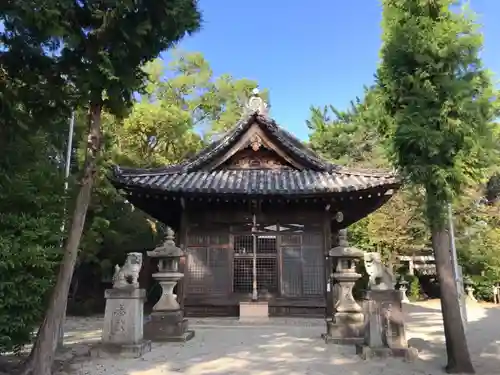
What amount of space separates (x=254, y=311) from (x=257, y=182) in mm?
3984

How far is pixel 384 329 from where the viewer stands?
7.90 m

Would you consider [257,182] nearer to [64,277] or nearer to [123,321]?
[123,321]

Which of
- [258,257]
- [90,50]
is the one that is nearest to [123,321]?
[90,50]

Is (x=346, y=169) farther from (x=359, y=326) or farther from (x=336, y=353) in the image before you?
(x=336, y=353)

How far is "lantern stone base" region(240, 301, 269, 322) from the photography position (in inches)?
485

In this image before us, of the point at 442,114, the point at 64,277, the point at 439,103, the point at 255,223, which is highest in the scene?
the point at 439,103

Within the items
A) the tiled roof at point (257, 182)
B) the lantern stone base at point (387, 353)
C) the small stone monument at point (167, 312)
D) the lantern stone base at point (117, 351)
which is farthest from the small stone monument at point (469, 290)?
the lantern stone base at point (117, 351)

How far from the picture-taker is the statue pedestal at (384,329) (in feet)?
25.2

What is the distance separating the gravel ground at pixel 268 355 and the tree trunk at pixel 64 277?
86 centimetres

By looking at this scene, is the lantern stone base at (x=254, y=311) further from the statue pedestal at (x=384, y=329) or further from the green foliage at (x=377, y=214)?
the green foliage at (x=377, y=214)

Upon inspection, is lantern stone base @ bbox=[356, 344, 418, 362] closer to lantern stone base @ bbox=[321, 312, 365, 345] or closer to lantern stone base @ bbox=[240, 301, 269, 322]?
lantern stone base @ bbox=[321, 312, 365, 345]

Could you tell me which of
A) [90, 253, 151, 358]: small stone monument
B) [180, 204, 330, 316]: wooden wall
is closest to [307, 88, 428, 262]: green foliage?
[180, 204, 330, 316]: wooden wall

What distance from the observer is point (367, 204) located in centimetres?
1388

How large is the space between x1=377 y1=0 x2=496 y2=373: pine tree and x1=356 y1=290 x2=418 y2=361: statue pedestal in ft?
3.47
